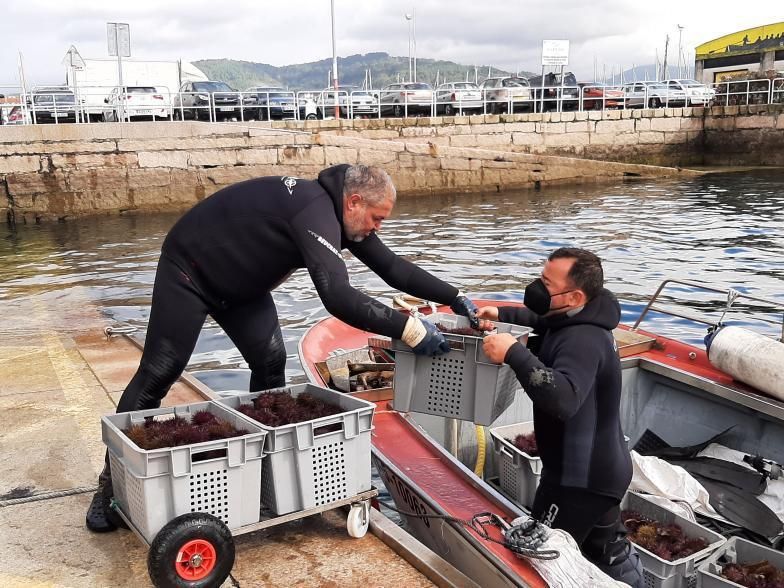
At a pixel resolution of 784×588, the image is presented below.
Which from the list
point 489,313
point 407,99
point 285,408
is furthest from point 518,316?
point 407,99

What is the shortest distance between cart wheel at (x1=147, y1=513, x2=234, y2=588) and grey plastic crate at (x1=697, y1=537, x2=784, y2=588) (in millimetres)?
2134

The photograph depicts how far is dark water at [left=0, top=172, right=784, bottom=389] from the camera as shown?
1088cm

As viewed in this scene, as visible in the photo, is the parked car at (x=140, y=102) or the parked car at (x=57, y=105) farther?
the parked car at (x=140, y=102)

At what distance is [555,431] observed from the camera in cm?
316

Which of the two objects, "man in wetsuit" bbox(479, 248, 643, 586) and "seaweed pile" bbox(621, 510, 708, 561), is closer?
"man in wetsuit" bbox(479, 248, 643, 586)

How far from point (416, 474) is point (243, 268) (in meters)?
1.38

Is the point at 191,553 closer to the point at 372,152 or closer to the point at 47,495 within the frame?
the point at 47,495

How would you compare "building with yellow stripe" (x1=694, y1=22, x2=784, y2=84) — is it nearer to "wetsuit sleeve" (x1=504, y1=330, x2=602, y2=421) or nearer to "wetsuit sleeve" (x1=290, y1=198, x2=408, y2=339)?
"wetsuit sleeve" (x1=290, y1=198, x2=408, y2=339)

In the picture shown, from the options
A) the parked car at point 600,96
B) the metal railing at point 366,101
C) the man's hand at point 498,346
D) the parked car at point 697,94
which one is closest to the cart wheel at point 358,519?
the man's hand at point 498,346

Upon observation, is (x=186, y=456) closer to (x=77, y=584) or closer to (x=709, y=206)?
(x=77, y=584)

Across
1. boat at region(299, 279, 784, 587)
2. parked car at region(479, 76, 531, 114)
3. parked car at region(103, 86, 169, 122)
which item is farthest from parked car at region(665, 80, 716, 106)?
boat at region(299, 279, 784, 587)

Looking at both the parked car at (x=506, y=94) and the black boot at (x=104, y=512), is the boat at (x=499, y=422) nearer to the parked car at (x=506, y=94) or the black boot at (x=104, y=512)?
the black boot at (x=104, y=512)

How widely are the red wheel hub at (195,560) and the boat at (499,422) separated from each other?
1.06 m

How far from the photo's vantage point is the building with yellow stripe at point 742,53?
1706 inches
